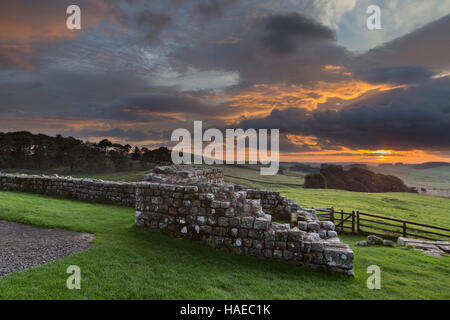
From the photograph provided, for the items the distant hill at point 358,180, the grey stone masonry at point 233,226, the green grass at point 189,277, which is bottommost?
the distant hill at point 358,180

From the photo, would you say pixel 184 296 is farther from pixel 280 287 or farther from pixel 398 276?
pixel 398 276

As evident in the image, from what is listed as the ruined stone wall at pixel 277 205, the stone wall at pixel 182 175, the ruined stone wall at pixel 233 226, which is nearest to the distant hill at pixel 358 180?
the stone wall at pixel 182 175

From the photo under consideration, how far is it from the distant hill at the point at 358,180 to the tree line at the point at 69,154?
4230cm

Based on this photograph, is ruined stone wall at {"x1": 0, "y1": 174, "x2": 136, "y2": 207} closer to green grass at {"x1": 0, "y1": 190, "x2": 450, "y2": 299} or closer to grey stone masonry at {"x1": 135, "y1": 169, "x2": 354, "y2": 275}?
green grass at {"x1": 0, "y1": 190, "x2": 450, "y2": 299}

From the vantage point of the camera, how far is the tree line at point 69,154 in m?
51.0

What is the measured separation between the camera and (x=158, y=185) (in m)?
9.26

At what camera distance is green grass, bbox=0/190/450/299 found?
5.14 meters

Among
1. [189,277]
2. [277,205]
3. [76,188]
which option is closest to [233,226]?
[189,277]

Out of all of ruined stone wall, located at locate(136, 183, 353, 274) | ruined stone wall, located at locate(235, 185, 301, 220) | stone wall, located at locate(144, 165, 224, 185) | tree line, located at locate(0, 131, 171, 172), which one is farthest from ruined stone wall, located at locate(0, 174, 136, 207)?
tree line, located at locate(0, 131, 171, 172)

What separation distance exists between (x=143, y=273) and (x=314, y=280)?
4395 millimetres

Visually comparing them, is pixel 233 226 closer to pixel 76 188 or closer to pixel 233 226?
pixel 233 226

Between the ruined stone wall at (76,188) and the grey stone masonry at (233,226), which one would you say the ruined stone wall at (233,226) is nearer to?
the grey stone masonry at (233,226)

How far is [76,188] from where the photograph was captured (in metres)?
16.8
